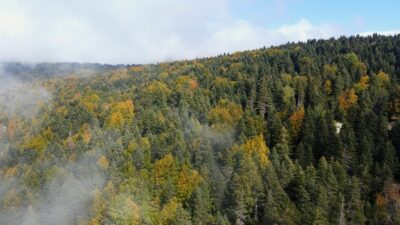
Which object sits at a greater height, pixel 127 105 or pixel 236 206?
pixel 127 105

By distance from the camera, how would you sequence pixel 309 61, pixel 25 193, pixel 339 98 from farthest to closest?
pixel 309 61, pixel 339 98, pixel 25 193

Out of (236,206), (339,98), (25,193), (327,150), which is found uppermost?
(339,98)

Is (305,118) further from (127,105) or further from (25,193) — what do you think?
(25,193)

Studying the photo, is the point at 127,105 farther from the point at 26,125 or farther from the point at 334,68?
the point at 334,68

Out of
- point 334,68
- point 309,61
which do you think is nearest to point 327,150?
point 334,68

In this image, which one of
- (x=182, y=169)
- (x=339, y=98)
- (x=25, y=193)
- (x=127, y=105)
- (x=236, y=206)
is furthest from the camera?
(x=127, y=105)

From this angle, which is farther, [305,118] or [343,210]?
[305,118]
